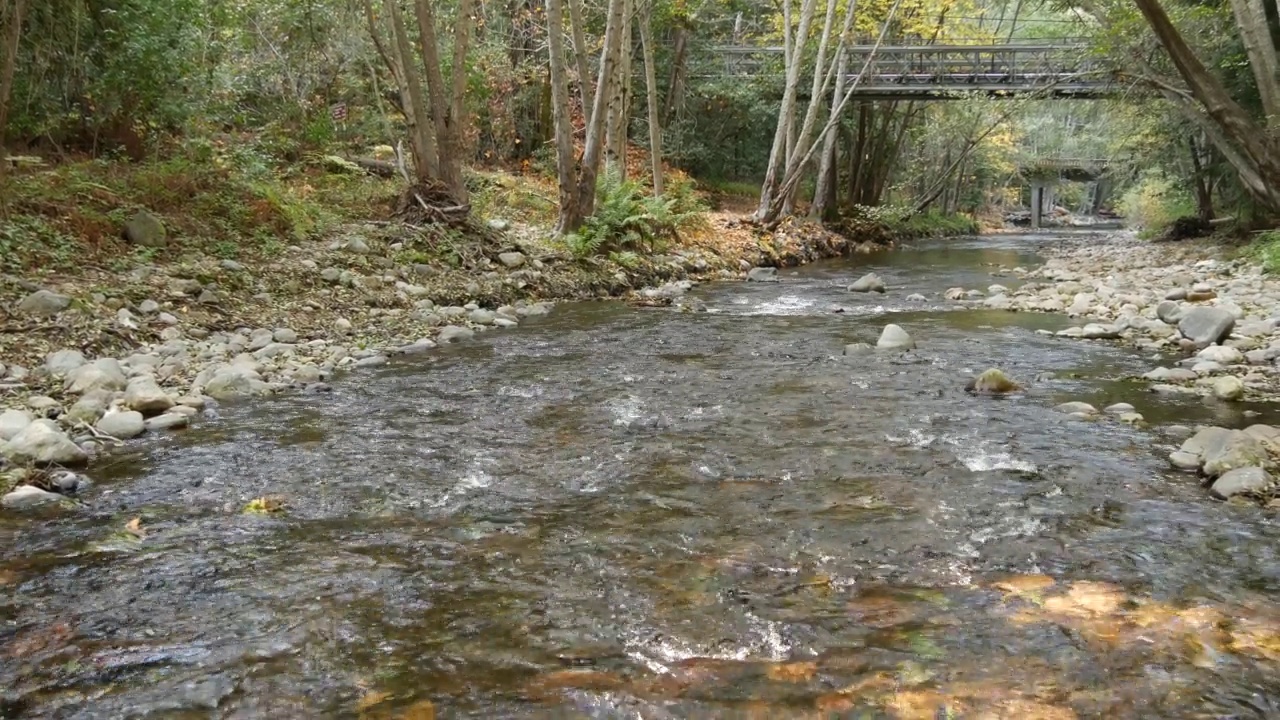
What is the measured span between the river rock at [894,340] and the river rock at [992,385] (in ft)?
4.56

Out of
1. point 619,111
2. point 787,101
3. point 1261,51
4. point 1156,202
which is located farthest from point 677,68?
point 1156,202

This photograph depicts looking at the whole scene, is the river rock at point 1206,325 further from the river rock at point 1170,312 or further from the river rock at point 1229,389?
the river rock at point 1229,389

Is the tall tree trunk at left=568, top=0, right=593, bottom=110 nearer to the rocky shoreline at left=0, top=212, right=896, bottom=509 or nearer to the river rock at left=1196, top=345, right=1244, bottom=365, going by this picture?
the rocky shoreline at left=0, top=212, right=896, bottom=509

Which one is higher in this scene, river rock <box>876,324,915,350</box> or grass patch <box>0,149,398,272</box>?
grass patch <box>0,149,398,272</box>

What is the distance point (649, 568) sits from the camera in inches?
119

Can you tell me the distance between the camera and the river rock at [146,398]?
4859 millimetres

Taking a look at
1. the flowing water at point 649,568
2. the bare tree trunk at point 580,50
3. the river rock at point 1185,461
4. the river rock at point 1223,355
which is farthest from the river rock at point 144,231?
the river rock at point 1223,355

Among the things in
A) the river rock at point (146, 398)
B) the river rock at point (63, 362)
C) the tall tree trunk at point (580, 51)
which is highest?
the tall tree trunk at point (580, 51)

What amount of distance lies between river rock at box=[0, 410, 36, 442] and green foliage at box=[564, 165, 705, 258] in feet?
24.8

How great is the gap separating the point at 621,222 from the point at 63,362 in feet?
26.1

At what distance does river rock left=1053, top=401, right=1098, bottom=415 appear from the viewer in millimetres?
5070

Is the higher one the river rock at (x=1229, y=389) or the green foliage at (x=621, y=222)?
the green foliage at (x=621, y=222)

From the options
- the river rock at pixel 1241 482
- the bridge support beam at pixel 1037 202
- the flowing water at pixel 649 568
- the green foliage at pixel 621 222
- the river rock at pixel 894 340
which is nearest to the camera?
the flowing water at pixel 649 568

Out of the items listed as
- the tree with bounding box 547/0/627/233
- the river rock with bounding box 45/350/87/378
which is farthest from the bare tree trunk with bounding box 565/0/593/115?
the river rock with bounding box 45/350/87/378
